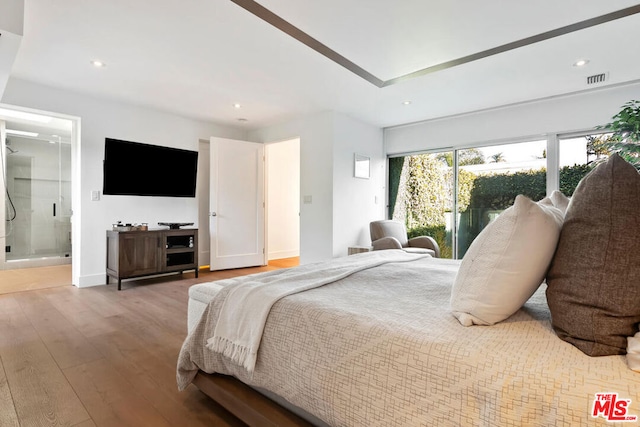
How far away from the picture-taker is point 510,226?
39.1 inches

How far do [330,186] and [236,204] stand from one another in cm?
167

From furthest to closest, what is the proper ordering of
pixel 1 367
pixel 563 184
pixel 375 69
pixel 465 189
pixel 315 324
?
1. pixel 465 189
2. pixel 563 184
3. pixel 375 69
4. pixel 1 367
5. pixel 315 324

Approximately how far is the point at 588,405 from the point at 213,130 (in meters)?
5.55

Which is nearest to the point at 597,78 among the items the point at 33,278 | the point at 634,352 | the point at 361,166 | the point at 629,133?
the point at 629,133

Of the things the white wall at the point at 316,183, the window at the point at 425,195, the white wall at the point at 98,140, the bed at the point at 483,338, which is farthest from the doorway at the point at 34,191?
the bed at the point at 483,338

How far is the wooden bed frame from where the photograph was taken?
1180 mm

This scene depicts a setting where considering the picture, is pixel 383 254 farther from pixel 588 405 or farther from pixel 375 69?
pixel 375 69

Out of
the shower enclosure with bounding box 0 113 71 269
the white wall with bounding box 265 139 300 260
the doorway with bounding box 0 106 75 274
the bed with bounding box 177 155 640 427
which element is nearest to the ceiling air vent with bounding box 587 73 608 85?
the bed with bounding box 177 155 640 427

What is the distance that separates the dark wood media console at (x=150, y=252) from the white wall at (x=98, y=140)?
0.19 meters

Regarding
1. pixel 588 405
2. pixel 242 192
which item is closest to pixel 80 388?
pixel 588 405

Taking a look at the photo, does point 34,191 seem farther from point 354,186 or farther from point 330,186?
point 354,186

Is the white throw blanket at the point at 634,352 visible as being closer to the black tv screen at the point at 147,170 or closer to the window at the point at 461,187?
the window at the point at 461,187

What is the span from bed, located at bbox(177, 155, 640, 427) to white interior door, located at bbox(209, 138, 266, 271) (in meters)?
3.79

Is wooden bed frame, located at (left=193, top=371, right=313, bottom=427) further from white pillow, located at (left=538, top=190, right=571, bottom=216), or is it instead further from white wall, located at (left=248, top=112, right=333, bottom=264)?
white wall, located at (left=248, top=112, right=333, bottom=264)
